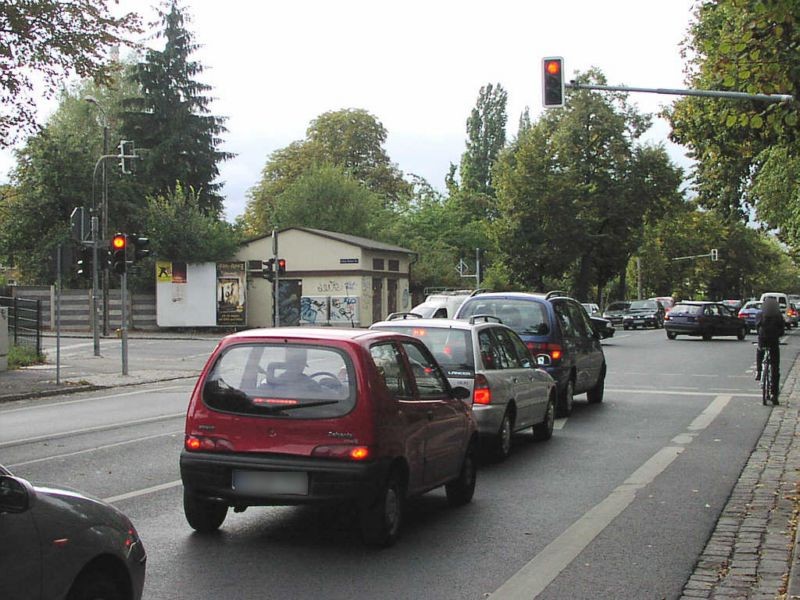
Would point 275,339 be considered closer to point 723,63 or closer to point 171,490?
point 171,490

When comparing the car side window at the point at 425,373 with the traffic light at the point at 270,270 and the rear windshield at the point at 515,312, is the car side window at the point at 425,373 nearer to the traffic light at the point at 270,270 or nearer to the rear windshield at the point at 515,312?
the rear windshield at the point at 515,312

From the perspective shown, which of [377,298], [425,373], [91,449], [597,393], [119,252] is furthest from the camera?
[377,298]

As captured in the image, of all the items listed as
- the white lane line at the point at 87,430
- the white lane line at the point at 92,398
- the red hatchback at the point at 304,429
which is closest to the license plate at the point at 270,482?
the red hatchback at the point at 304,429

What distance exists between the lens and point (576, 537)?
7.63 m

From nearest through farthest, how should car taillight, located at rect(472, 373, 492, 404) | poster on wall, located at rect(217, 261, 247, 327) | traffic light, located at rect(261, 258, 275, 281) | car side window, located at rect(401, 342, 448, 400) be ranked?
car side window, located at rect(401, 342, 448, 400) < car taillight, located at rect(472, 373, 492, 404) < traffic light, located at rect(261, 258, 275, 281) < poster on wall, located at rect(217, 261, 247, 327)

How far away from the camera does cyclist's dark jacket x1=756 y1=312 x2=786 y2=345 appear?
Result: 682 inches

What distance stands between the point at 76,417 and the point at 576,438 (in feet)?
25.9

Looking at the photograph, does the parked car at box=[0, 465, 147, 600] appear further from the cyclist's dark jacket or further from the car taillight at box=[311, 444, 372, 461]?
the cyclist's dark jacket

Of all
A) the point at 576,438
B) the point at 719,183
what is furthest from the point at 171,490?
the point at 719,183

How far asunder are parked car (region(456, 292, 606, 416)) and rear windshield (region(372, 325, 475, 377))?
12.3 ft

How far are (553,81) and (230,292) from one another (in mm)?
29427

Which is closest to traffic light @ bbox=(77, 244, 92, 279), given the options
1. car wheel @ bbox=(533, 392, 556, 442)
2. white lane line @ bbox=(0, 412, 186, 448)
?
white lane line @ bbox=(0, 412, 186, 448)

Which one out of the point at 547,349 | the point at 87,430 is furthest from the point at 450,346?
the point at 87,430

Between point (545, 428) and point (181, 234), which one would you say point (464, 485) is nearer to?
point (545, 428)
